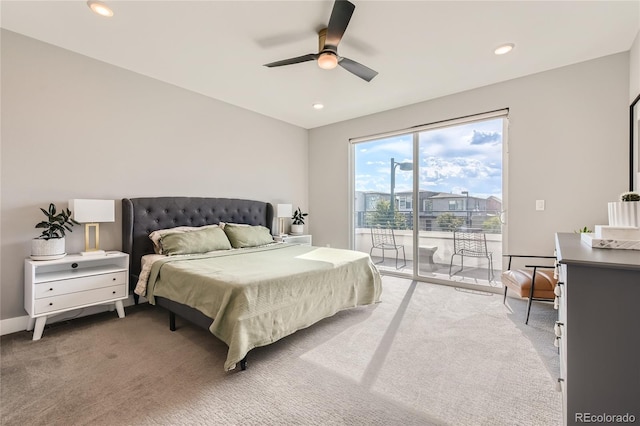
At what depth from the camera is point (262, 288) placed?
6.52ft

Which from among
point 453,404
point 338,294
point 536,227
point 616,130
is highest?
point 616,130

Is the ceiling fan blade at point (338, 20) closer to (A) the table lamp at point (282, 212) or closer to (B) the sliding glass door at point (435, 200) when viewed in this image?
(B) the sliding glass door at point (435, 200)

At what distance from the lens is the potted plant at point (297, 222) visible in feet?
16.4

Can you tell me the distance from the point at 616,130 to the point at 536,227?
48.5 inches

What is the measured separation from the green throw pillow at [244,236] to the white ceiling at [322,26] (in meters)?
Answer: 1.90

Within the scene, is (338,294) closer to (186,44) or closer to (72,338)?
(72,338)

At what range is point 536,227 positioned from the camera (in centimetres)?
329

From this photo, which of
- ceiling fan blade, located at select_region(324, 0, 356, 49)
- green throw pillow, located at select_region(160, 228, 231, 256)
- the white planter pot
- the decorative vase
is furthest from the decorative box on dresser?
the white planter pot

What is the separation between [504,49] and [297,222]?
12.3ft

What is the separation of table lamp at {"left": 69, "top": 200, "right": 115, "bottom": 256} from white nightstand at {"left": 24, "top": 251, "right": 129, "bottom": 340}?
0.51 feet

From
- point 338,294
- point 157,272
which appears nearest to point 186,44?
point 157,272

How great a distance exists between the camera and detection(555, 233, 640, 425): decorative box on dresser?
0.92 metres

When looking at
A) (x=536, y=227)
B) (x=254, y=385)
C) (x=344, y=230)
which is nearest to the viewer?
(x=254, y=385)

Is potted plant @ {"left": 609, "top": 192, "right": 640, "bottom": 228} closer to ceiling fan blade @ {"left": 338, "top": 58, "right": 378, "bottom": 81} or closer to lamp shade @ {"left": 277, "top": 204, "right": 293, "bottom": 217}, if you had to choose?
ceiling fan blade @ {"left": 338, "top": 58, "right": 378, "bottom": 81}
